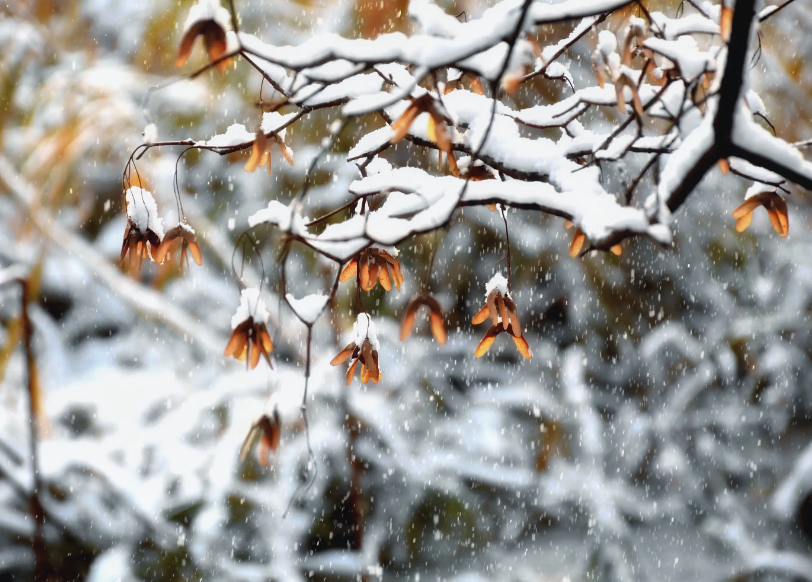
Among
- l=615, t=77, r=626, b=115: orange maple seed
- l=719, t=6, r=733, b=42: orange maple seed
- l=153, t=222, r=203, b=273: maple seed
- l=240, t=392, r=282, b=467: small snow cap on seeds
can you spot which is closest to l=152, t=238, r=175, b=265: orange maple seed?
l=153, t=222, r=203, b=273: maple seed

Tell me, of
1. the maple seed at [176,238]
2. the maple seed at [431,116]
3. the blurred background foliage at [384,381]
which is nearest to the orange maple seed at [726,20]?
the maple seed at [431,116]

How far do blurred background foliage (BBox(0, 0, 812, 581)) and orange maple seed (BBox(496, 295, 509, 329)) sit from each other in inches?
92.0

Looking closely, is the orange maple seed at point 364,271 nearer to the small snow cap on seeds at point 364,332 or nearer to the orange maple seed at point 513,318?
the small snow cap on seeds at point 364,332

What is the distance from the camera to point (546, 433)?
3852mm

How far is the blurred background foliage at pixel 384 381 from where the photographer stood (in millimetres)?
3042

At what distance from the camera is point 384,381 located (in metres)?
3.62

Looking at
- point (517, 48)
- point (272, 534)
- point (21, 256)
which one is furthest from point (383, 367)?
point (517, 48)

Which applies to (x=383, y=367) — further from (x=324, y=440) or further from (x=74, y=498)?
(x=74, y=498)

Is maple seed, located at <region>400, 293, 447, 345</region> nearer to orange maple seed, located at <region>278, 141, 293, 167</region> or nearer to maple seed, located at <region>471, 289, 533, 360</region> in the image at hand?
maple seed, located at <region>471, 289, 533, 360</region>

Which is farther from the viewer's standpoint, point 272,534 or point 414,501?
point 414,501

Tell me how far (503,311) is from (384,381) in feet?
9.07

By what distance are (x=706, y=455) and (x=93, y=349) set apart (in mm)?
4414

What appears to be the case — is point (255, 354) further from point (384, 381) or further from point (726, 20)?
point (384, 381)

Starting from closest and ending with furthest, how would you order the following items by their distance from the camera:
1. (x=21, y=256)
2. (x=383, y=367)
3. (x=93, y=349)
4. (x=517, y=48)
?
(x=517, y=48) < (x=21, y=256) < (x=383, y=367) < (x=93, y=349)
